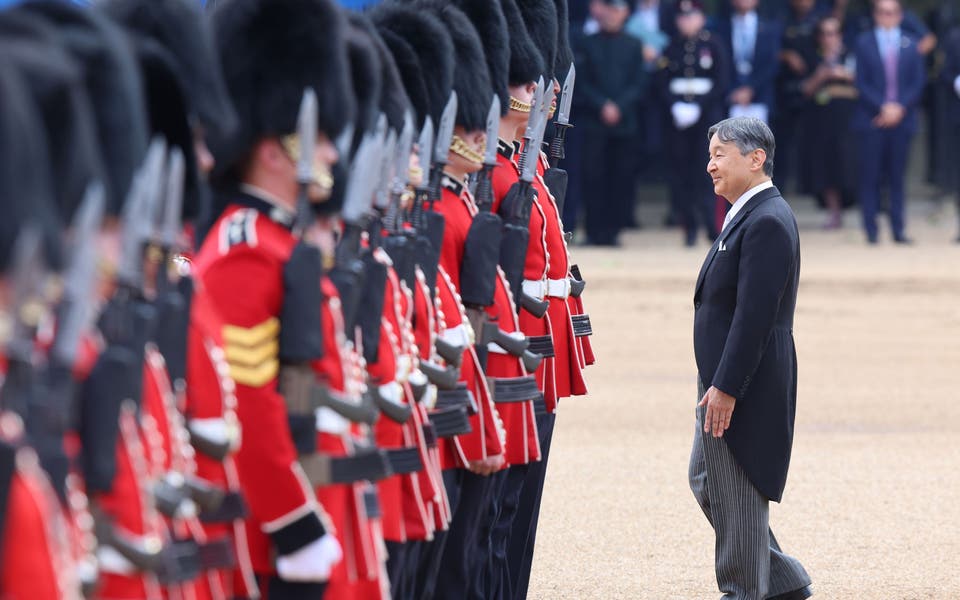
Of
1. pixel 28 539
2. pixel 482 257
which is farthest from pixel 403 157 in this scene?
pixel 28 539

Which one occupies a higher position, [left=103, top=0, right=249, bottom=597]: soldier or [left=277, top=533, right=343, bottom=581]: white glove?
[left=103, top=0, right=249, bottom=597]: soldier

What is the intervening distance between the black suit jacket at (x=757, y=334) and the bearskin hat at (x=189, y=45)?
214 centimetres

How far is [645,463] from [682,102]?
734cm

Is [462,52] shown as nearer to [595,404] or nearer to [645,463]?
[645,463]

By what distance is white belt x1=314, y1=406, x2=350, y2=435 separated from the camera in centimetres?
329

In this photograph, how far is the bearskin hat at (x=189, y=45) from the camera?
3014 millimetres

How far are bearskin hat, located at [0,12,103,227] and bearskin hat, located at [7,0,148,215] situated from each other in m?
0.12

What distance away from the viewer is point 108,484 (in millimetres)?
2566

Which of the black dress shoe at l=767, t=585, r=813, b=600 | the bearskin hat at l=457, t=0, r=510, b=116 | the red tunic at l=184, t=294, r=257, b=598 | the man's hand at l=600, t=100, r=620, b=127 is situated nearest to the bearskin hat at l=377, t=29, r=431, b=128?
the bearskin hat at l=457, t=0, r=510, b=116

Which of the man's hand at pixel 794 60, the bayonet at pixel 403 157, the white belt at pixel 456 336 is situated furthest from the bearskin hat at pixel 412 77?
the man's hand at pixel 794 60

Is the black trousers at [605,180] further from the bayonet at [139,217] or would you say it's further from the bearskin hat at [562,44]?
the bayonet at [139,217]

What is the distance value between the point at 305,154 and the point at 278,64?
0.22 metres

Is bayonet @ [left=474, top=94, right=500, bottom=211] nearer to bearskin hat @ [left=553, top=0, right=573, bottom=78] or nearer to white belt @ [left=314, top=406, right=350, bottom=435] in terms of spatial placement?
bearskin hat @ [left=553, top=0, right=573, bottom=78]

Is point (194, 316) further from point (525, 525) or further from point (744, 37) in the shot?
point (744, 37)
